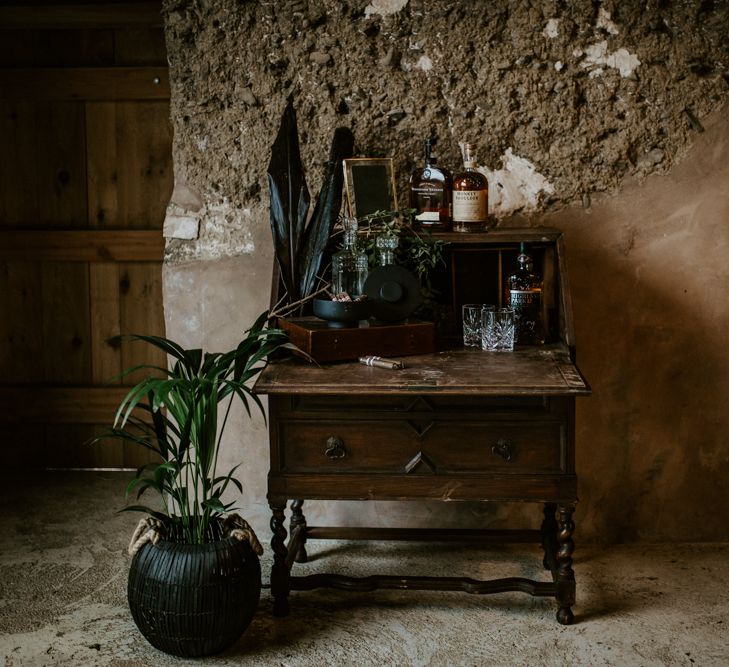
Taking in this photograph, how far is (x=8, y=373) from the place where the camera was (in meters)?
4.03

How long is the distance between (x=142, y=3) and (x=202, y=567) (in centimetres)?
245

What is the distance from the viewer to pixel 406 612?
2.73 metres

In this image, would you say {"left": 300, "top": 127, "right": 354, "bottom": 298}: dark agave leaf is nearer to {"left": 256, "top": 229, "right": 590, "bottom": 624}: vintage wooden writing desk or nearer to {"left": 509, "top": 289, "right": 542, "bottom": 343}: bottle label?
{"left": 256, "top": 229, "right": 590, "bottom": 624}: vintage wooden writing desk

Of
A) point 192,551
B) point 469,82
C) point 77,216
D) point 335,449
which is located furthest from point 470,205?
point 77,216

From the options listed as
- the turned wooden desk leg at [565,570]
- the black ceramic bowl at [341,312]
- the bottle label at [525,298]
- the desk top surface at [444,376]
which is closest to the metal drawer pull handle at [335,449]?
the desk top surface at [444,376]

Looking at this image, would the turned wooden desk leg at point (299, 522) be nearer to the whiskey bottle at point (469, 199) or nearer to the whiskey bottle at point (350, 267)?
the whiskey bottle at point (350, 267)

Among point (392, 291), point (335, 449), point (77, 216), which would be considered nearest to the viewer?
point (335, 449)

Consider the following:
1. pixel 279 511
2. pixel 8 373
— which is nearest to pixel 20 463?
pixel 8 373

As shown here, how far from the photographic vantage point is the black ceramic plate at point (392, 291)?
272 centimetres

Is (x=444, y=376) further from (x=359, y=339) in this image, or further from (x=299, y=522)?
(x=299, y=522)

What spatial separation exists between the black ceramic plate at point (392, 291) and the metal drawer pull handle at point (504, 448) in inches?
20.1

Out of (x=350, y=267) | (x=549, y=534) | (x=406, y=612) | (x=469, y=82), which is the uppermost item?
(x=469, y=82)

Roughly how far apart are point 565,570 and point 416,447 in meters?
0.59

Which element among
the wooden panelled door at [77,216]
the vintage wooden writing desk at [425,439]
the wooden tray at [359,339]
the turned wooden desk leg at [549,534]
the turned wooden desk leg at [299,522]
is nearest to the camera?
the vintage wooden writing desk at [425,439]
